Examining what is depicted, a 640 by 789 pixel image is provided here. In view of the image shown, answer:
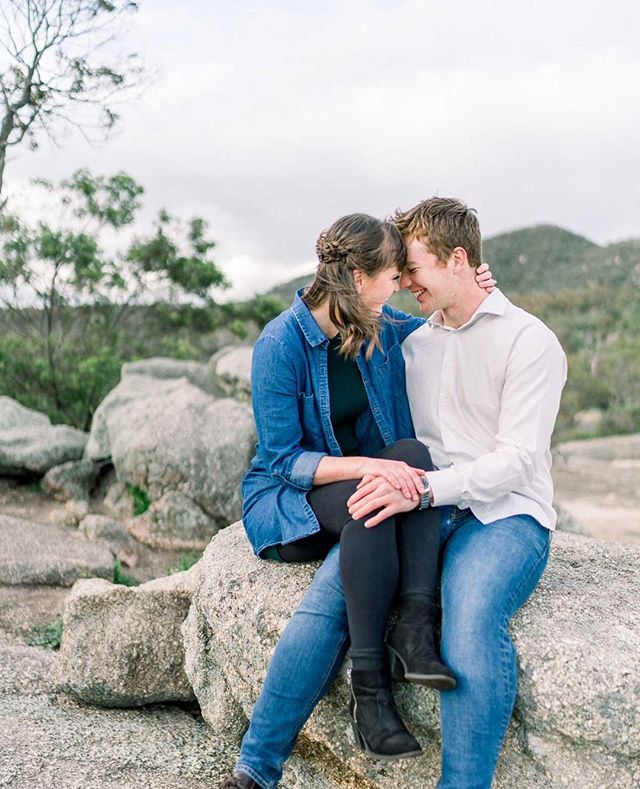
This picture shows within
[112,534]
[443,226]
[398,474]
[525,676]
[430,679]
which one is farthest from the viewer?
[112,534]

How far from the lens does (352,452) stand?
3.56m

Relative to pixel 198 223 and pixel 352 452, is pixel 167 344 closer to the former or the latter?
pixel 198 223

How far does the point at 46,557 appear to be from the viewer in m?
6.91

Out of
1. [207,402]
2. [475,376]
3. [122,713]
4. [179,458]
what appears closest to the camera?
[475,376]

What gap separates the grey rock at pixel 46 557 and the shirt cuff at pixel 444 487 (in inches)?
177

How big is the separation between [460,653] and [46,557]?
4.96 m

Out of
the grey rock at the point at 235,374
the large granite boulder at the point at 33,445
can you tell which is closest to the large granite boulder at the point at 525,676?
the large granite boulder at the point at 33,445

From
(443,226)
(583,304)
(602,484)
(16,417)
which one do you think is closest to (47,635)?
(443,226)

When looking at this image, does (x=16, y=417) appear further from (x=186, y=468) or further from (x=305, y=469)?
(x=305, y=469)

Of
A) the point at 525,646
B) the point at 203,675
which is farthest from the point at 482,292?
the point at 203,675

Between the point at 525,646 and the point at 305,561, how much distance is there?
3.15 feet

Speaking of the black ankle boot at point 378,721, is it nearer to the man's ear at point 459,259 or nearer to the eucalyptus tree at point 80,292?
the man's ear at point 459,259

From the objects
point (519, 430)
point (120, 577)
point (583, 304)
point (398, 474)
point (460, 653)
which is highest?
point (583, 304)

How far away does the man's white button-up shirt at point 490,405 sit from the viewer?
3133 mm
